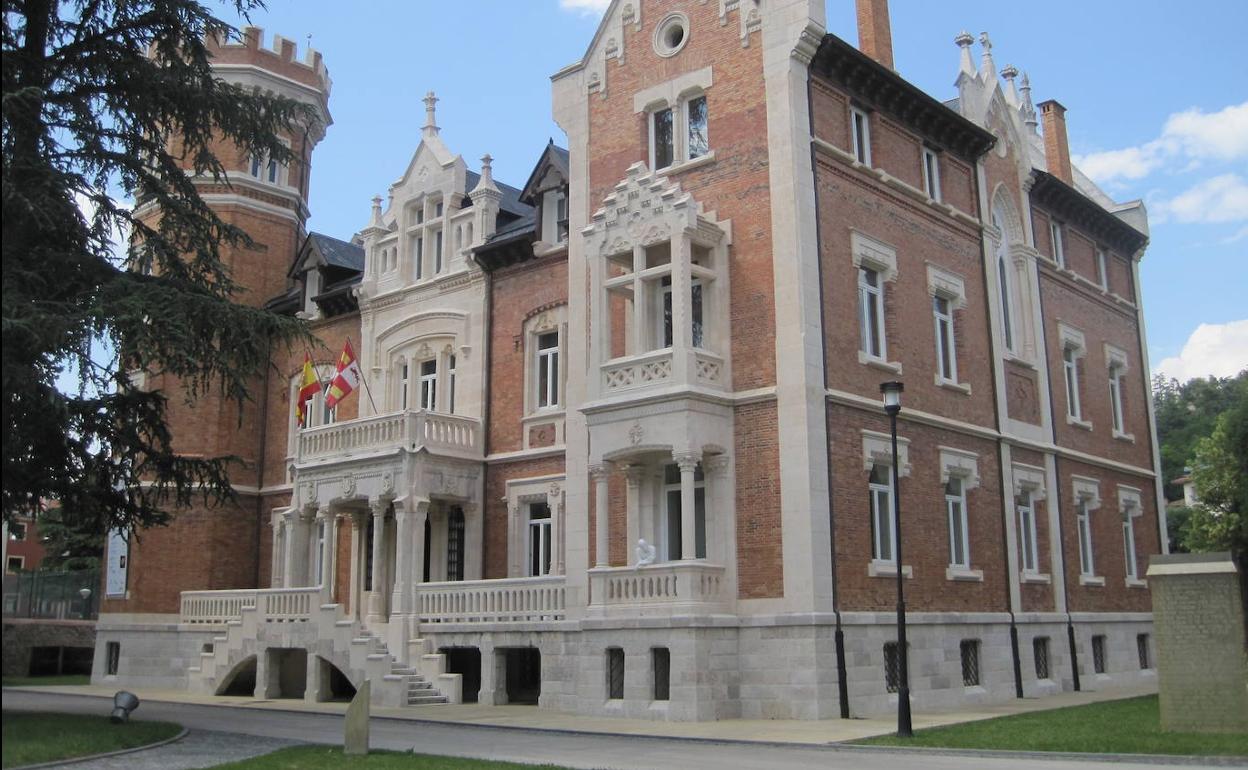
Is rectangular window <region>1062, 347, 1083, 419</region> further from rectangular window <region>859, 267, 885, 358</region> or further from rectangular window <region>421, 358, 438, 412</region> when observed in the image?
rectangular window <region>421, 358, 438, 412</region>

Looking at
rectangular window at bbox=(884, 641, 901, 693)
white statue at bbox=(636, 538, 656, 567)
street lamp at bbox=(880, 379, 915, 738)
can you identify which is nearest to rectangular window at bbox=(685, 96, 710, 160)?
street lamp at bbox=(880, 379, 915, 738)

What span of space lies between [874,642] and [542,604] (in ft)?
21.9

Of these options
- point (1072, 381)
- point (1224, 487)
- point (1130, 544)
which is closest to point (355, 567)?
point (1072, 381)

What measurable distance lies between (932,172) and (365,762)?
18.9m

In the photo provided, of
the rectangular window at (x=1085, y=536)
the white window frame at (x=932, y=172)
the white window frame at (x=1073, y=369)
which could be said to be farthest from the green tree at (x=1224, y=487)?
the white window frame at (x=932, y=172)

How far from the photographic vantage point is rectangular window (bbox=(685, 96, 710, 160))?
23.8 m

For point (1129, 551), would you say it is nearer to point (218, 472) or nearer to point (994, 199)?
point (994, 199)

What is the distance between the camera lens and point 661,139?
2461 cm

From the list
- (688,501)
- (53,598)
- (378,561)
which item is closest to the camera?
(688,501)

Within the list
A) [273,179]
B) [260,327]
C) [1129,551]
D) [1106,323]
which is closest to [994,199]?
[1106,323]

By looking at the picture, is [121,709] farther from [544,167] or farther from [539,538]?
[544,167]

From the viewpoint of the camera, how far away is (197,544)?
33.3 metres

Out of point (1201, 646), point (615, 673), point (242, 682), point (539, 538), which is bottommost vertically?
point (242, 682)

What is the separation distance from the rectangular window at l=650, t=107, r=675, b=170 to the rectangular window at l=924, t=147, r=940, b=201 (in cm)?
614
